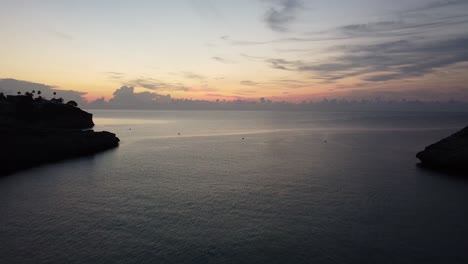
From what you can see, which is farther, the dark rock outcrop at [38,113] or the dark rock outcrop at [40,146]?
the dark rock outcrop at [38,113]

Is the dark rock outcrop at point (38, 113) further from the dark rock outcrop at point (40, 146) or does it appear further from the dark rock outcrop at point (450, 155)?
the dark rock outcrop at point (450, 155)

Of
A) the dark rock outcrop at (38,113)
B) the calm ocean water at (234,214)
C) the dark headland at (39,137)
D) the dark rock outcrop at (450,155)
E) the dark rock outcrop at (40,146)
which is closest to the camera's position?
the calm ocean water at (234,214)

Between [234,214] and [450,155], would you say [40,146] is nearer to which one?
[234,214]

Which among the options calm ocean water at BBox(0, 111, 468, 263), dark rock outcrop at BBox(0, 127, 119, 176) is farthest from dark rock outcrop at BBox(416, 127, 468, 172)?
dark rock outcrop at BBox(0, 127, 119, 176)

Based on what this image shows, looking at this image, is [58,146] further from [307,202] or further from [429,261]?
[429,261]

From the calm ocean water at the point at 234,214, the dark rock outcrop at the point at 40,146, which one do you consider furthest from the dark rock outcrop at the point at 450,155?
the dark rock outcrop at the point at 40,146

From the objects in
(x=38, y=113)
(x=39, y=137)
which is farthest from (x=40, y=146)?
(x=38, y=113)

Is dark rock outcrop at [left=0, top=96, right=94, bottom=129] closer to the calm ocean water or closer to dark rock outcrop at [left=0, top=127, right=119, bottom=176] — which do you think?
dark rock outcrop at [left=0, top=127, right=119, bottom=176]
